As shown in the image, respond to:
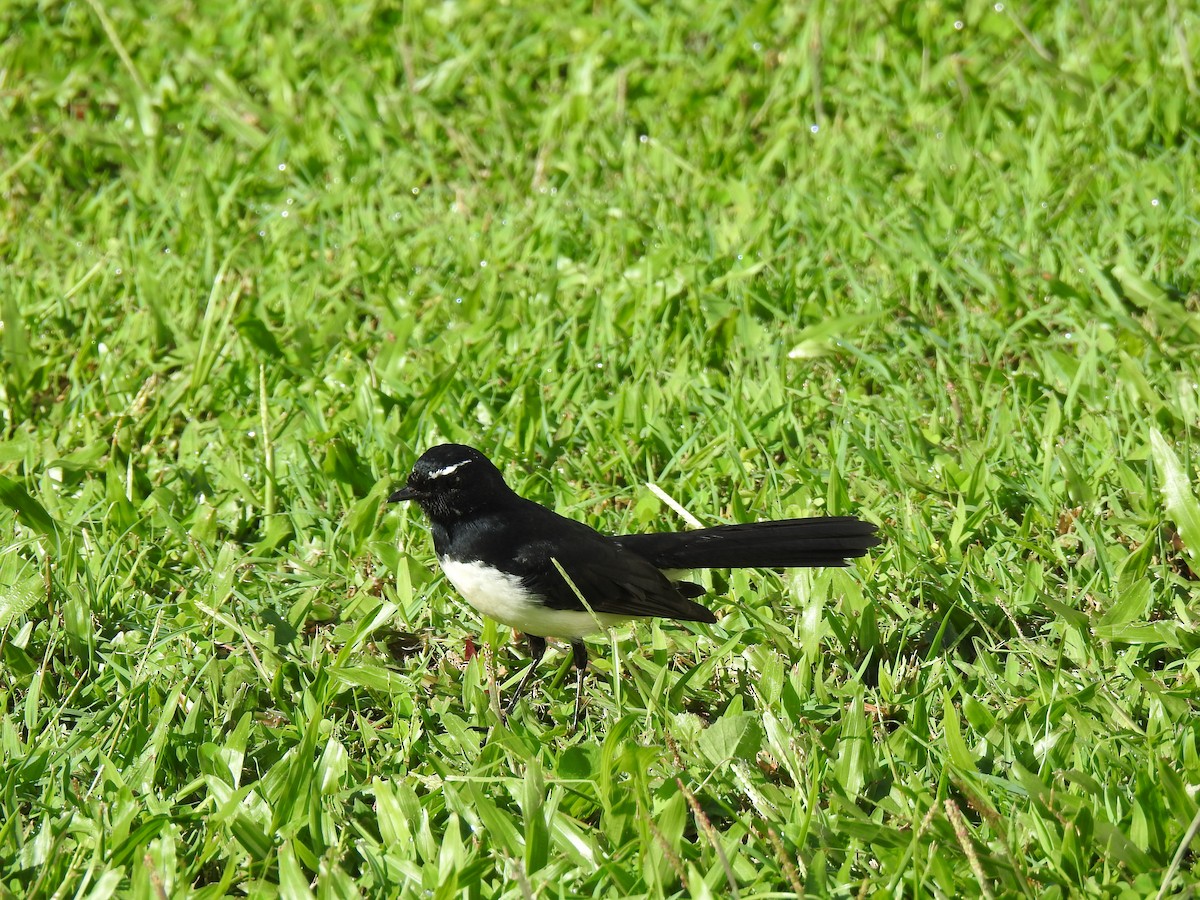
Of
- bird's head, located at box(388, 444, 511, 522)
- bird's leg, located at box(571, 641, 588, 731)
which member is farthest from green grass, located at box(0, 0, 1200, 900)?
bird's head, located at box(388, 444, 511, 522)

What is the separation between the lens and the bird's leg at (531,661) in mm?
4223

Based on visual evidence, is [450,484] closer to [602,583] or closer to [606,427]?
[602,583]

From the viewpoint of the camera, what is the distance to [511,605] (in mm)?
4082

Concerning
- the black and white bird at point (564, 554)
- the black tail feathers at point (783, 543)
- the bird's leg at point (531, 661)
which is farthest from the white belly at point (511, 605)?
the black tail feathers at point (783, 543)

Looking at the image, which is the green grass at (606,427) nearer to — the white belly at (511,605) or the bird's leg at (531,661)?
the bird's leg at (531,661)

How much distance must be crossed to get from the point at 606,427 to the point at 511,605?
152 centimetres

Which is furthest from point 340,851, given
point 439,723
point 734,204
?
point 734,204

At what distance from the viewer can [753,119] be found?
25.2 feet

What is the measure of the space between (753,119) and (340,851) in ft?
17.4

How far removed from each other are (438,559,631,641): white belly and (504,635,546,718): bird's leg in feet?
0.56

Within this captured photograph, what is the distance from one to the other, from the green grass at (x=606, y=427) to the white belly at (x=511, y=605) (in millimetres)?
194

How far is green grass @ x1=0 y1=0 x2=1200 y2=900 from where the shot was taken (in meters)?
3.52

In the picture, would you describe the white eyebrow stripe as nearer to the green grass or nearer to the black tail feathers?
the green grass

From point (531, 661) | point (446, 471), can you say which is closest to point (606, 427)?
point (531, 661)
